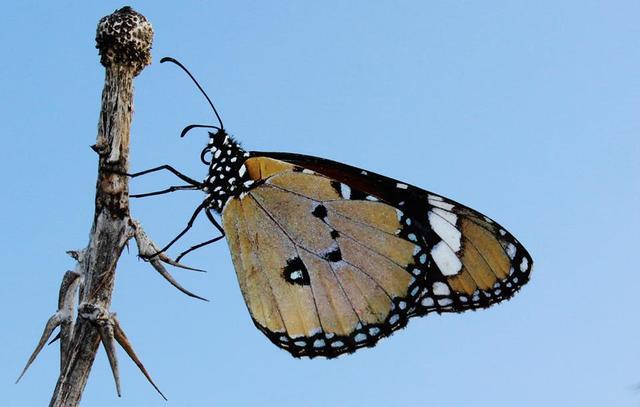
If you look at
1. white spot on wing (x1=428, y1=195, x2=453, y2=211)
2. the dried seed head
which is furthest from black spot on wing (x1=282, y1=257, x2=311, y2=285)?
the dried seed head

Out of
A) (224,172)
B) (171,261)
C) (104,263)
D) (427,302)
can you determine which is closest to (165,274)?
(171,261)

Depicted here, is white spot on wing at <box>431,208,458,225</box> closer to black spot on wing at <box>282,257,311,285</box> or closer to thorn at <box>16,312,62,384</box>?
black spot on wing at <box>282,257,311,285</box>

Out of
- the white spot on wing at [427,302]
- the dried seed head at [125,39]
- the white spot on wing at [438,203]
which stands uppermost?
the dried seed head at [125,39]

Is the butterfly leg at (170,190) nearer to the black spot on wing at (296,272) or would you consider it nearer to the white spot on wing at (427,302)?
the black spot on wing at (296,272)

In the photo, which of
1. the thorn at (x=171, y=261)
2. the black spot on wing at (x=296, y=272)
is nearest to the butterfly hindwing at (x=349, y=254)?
the black spot on wing at (x=296, y=272)

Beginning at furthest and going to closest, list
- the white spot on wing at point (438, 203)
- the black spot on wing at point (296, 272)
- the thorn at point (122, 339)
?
the white spot on wing at point (438, 203), the black spot on wing at point (296, 272), the thorn at point (122, 339)

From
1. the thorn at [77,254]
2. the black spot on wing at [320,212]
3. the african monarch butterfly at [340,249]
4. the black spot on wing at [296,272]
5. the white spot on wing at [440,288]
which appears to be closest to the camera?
the thorn at [77,254]

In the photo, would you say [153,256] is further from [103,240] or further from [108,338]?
[108,338]
